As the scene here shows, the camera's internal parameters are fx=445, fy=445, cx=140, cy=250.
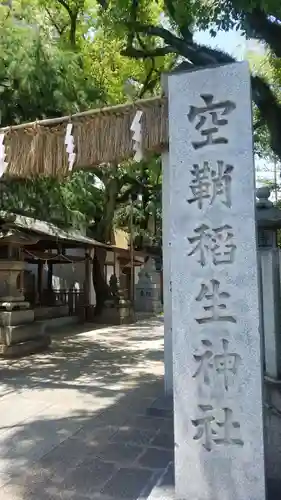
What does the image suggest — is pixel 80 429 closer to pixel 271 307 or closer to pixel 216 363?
pixel 271 307

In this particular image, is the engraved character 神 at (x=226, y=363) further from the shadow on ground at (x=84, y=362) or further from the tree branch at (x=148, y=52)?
the tree branch at (x=148, y=52)

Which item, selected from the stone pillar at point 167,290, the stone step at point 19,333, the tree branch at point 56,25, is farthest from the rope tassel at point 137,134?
the tree branch at point 56,25

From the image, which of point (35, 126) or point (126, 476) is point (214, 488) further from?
point (35, 126)

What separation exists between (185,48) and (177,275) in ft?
19.8

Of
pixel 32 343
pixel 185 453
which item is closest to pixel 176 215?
pixel 185 453

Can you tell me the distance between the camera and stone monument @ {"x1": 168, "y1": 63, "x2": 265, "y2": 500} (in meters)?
2.84

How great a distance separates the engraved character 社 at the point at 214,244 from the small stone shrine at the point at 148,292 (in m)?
20.2

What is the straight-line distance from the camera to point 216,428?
2891 mm

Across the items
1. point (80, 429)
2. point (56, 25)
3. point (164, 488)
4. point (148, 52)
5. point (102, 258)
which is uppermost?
point (56, 25)

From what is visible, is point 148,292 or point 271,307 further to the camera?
point 148,292

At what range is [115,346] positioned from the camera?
1144 cm

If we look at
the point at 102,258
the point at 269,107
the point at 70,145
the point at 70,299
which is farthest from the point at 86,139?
the point at 102,258

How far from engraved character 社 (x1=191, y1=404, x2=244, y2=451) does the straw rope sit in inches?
117

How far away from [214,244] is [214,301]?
0.38 m
